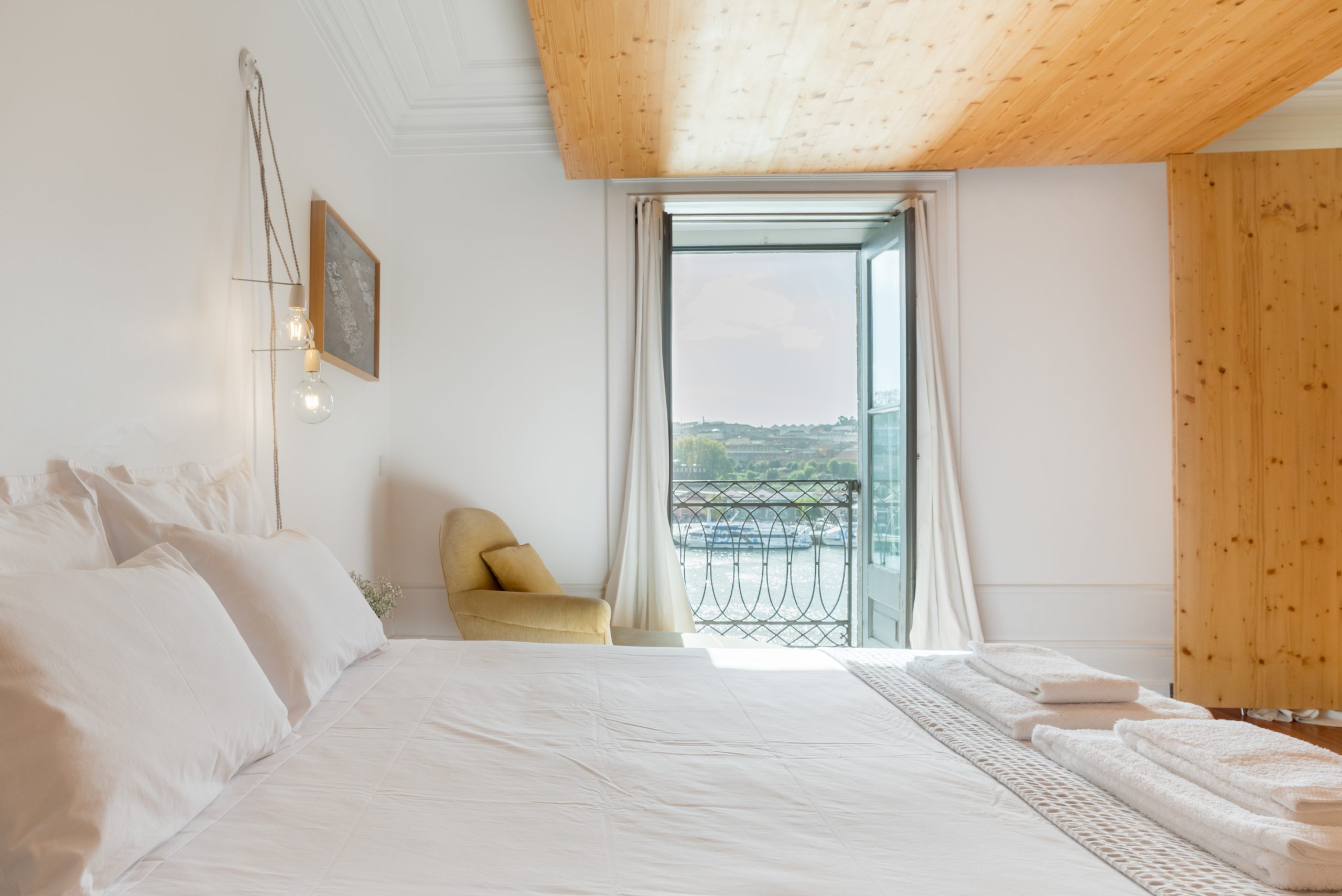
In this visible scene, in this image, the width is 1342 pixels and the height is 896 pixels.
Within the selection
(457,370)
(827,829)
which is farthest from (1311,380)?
(457,370)

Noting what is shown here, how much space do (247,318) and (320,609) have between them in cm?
109

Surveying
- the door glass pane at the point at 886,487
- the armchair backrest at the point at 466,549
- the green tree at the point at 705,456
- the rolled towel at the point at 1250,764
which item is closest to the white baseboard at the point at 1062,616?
the door glass pane at the point at 886,487

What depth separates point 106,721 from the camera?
777mm

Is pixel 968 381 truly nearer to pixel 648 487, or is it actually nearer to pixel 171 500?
pixel 648 487

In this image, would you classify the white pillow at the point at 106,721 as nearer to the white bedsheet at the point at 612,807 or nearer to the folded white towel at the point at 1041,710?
the white bedsheet at the point at 612,807

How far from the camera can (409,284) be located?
363 centimetres

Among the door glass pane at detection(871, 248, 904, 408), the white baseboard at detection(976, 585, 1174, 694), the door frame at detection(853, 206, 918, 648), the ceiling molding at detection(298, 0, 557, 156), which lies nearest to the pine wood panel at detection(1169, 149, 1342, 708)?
the white baseboard at detection(976, 585, 1174, 694)

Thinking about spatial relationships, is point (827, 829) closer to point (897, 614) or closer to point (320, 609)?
point (320, 609)

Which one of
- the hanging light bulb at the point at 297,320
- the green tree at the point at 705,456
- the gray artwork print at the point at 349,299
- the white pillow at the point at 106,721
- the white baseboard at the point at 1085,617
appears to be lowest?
the white baseboard at the point at 1085,617

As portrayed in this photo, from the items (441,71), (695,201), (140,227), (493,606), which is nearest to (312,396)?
(140,227)

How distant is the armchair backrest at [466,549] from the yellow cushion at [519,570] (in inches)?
1.5

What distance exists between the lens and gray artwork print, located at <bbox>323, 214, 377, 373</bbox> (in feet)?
8.78

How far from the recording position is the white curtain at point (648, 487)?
3.52 m

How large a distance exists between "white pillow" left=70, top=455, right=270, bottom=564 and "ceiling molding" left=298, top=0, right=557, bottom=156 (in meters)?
1.67
